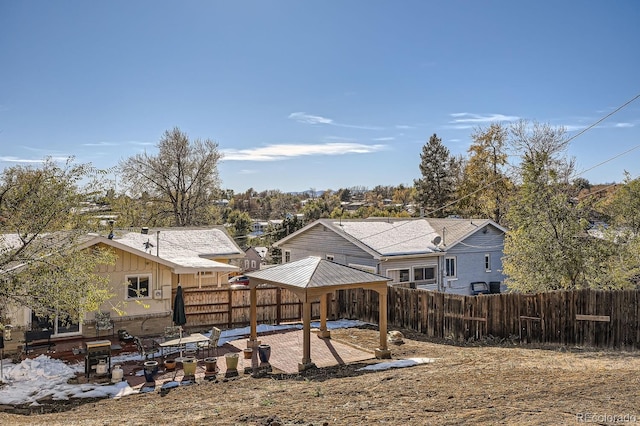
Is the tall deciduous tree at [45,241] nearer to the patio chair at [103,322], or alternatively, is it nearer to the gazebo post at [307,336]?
the gazebo post at [307,336]

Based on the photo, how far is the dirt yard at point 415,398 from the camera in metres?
7.12

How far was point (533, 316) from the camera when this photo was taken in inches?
567

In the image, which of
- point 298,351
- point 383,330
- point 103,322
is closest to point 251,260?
point 103,322

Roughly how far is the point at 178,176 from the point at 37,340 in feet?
80.3

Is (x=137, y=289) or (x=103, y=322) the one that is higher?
(x=137, y=289)

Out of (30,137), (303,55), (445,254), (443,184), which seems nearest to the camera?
(30,137)

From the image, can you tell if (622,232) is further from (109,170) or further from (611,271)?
(109,170)

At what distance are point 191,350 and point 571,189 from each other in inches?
742

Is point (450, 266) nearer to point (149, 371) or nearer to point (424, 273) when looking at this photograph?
point (424, 273)

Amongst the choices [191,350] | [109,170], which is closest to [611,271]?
[191,350]

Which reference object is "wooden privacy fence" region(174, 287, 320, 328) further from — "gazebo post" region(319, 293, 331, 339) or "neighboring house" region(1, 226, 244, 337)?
"gazebo post" region(319, 293, 331, 339)

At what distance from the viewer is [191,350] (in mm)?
14383

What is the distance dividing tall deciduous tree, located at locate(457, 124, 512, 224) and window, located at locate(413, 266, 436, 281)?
55.7ft

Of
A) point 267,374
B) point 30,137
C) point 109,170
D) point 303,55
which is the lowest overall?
point 267,374
